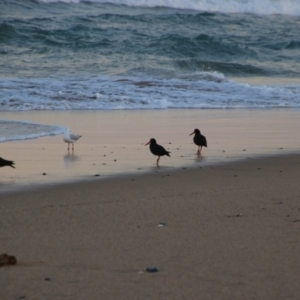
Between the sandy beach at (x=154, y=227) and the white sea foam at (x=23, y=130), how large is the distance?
103cm

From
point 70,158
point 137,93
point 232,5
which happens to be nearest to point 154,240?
point 70,158

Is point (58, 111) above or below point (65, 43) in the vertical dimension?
below

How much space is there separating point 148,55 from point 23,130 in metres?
15.5

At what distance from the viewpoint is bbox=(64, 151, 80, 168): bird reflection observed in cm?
805

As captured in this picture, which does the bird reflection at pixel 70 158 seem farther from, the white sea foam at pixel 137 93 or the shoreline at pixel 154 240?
the white sea foam at pixel 137 93

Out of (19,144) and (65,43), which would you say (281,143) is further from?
(65,43)

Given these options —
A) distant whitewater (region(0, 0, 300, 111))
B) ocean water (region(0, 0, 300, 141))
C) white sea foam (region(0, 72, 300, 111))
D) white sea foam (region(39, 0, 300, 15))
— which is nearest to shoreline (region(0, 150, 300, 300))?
ocean water (region(0, 0, 300, 141))

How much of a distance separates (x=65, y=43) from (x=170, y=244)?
23.9 metres

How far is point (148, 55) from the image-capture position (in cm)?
2586

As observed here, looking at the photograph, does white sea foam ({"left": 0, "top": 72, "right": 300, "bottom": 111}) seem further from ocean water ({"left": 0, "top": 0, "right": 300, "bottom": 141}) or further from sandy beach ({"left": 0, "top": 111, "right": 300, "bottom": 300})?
sandy beach ({"left": 0, "top": 111, "right": 300, "bottom": 300})

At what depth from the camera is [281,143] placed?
9961mm

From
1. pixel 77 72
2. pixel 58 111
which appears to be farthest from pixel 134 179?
pixel 77 72

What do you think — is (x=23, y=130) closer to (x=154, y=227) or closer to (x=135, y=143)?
(x=135, y=143)

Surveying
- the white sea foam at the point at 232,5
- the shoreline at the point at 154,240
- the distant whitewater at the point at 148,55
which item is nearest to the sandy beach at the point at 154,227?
the shoreline at the point at 154,240
